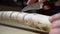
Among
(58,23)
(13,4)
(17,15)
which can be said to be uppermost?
(13,4)

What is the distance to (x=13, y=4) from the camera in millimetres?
1268

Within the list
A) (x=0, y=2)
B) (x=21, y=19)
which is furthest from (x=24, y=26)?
(x=0, y=2)

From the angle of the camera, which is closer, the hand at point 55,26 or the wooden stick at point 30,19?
the hand at point 55,26

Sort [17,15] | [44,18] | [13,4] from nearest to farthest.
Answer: [44,18] < [17,15] < [13,4]

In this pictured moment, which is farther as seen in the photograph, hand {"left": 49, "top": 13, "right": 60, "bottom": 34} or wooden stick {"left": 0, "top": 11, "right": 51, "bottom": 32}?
wooden stick {"left": 0, "top": 11, "right": 51, "bottom": 32}

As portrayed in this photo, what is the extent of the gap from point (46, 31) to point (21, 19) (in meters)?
0.15

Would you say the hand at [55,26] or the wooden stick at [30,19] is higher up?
the wooden stick at [30,19]

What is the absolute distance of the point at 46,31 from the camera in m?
0.63

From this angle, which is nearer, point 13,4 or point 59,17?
point 59,17

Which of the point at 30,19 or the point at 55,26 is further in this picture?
the point at 30,19

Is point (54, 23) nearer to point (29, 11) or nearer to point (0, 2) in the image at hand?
point (29, 11)

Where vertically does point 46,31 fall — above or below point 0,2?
below

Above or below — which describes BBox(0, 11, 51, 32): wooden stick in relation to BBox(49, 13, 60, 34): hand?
above

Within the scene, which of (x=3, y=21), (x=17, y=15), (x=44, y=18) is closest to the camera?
(x=44, y=18)
